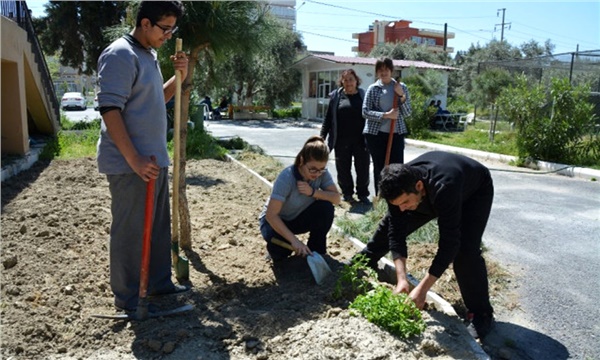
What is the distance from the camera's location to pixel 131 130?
2883mm

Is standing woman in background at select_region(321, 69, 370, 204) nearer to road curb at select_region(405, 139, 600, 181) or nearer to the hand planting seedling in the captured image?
the hand planting seedling

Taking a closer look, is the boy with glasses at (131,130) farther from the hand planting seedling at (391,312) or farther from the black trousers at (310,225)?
the hand planting seedling at (391,312)

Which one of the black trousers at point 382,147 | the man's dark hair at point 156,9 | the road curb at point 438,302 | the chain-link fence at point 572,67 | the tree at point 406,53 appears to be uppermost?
the tree at point 406,53

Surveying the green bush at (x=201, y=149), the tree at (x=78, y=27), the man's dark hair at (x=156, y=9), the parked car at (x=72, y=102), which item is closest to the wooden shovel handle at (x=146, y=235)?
the man's dark hair at (x=156, y=9)

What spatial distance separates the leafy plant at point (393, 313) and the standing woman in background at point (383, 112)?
116 inches

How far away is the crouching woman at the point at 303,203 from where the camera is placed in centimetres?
358

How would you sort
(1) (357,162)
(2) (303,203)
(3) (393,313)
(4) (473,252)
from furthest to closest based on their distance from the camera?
(1) (357,162), (2) (303,203), (4) (473,252), (3) (393,313)

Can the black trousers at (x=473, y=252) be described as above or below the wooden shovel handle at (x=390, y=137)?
below

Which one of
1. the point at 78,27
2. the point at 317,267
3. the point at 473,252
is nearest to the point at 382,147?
the point at 317,267

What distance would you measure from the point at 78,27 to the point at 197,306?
61.0 ft

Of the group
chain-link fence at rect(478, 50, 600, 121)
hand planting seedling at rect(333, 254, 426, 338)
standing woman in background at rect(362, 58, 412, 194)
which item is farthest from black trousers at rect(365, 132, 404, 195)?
chain-link fence at rect(478, 50, 600, 121)

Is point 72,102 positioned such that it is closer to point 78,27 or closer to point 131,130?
point 78,27

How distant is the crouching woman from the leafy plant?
793 millimetres

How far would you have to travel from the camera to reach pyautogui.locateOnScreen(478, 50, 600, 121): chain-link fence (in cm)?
1235
